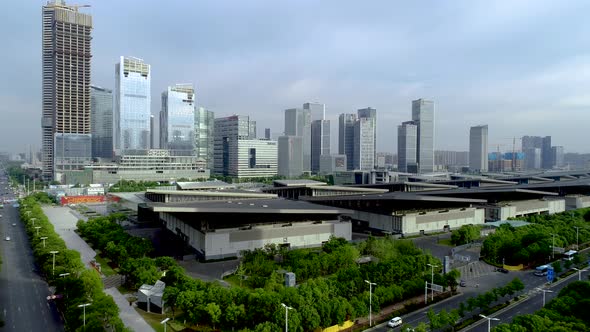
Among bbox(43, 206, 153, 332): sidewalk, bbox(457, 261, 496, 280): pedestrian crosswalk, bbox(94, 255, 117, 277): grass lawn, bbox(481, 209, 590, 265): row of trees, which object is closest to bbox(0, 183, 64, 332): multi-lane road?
bbox(43, 206, 153, 332): sidewalk

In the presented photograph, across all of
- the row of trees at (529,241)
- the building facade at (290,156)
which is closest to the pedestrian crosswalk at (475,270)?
the row of trees at (529,241)

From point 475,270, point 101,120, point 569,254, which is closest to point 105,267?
point 475,270

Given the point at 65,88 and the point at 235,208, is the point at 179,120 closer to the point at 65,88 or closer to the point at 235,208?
the point at 65,88

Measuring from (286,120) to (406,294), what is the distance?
434 ft

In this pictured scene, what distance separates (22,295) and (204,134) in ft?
338

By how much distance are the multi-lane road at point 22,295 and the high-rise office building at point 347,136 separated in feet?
367

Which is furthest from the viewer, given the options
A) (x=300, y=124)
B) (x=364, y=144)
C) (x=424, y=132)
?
(x=300, y=124)

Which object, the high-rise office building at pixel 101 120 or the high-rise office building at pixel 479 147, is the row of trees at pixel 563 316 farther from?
the high-rise office building at pixel 479 147

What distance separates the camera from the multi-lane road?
1895cm

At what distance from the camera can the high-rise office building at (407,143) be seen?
133m

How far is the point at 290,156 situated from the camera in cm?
11125

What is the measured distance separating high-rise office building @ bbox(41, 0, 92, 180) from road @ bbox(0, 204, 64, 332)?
61325 millimetres

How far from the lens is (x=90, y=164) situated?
3607 inches

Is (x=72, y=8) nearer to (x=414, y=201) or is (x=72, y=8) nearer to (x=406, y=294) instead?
(x=414, y=201)
